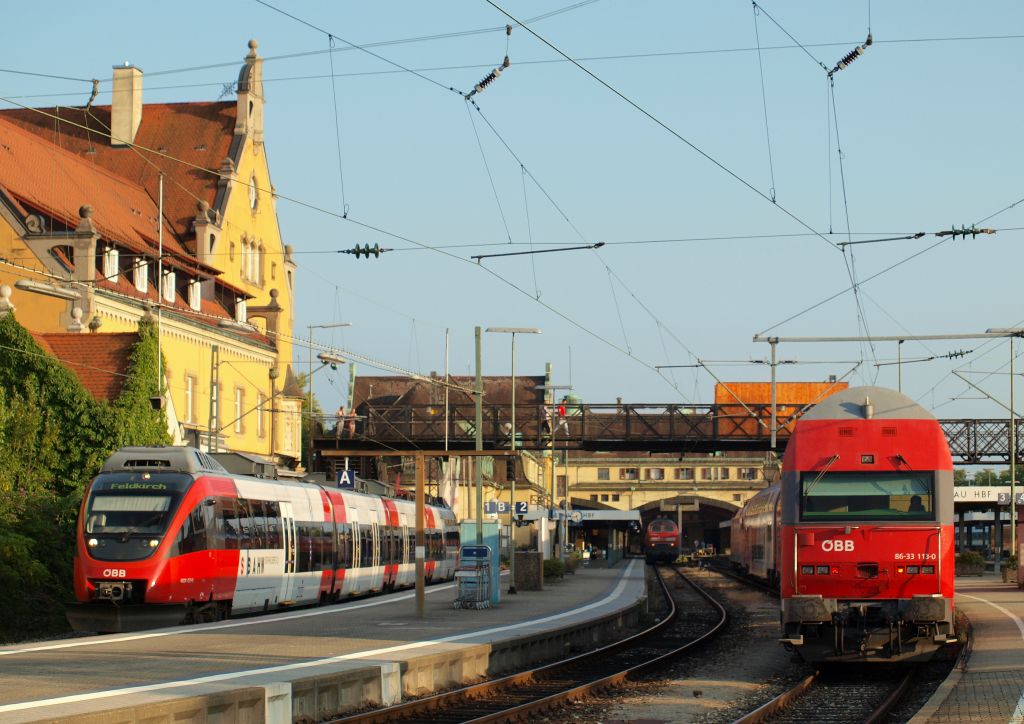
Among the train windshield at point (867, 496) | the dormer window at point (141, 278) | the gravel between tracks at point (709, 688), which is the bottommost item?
the gravel between tracks at point (709, 688)

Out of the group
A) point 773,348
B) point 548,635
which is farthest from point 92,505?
point 773,348

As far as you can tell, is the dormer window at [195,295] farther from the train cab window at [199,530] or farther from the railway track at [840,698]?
the railway track at [840,698]

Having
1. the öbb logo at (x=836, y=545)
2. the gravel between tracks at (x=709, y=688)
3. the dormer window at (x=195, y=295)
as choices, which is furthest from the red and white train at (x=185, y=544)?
the dormer window at (x=195, y=295)

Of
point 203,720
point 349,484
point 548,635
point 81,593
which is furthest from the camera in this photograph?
point 349,484

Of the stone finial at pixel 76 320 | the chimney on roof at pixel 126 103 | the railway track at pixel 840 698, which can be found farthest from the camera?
the chimney on roof at pixel 126 103

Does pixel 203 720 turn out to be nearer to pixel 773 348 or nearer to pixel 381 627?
pixel 381 627

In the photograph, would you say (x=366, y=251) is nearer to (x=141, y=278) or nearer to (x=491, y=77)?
(x=491, y=77)

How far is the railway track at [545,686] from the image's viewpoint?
16141mm

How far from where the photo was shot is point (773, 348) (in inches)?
1774

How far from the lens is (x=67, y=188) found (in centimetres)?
5119

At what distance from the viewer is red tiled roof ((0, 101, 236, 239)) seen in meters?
64.0

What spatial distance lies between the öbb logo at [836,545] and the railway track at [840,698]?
1787 mm

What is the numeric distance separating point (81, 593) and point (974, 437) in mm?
45643

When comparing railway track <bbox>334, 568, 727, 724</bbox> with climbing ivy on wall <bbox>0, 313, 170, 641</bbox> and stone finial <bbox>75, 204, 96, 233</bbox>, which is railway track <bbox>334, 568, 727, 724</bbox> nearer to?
climbing ivy on wall <bbox>0, 313, 170, 641</bbox>
